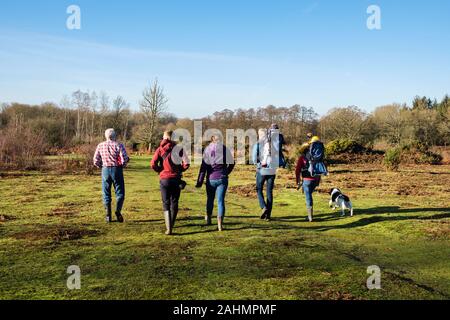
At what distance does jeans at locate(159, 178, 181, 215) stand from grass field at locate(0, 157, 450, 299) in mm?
579

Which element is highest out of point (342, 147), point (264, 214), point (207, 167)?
point (342, 147)

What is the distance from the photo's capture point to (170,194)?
820cm

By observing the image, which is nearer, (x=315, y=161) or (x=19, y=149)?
(x=315, y=161)

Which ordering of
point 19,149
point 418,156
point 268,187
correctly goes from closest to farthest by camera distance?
point 268,187, point 19,149, point 418,156


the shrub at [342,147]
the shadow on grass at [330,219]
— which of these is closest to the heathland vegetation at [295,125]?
the shrub at [342,147]

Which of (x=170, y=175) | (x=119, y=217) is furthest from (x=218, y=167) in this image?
(x=119, y=217)

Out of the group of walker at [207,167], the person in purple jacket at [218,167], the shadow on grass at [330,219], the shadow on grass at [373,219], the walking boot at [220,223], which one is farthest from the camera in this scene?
the shadow on grass at [373,219]

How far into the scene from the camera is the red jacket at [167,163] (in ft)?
27.0

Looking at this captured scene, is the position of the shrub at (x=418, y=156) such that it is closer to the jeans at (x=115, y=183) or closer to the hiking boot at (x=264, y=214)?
the hiking boot at (x=264, y=214)

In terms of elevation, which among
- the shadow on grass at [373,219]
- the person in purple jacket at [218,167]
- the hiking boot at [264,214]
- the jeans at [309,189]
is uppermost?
the person in purple jacket at [218,167]

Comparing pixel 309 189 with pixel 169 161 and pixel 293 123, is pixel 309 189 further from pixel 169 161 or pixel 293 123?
pixel 293 123

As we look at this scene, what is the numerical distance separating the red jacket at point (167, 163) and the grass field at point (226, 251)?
1220mm

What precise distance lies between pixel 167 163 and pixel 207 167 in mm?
974

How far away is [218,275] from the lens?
5.57 meters
